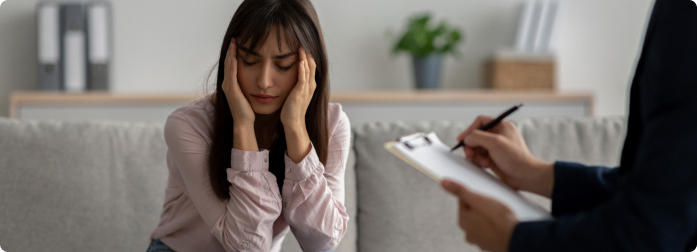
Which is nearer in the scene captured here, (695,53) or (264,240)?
(695,53)

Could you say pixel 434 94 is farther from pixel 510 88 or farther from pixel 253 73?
pixel 253 73

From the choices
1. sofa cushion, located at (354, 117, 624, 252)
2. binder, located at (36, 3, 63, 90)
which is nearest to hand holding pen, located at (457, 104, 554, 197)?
sofa cushion, located at (354, 117, 624, 252)

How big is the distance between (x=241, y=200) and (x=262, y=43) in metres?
0.32

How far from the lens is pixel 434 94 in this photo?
8.42 ft

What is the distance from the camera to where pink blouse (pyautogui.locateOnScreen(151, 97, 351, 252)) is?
105 centimetres

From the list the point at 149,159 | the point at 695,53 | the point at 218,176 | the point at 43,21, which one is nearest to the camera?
the point at 695,53

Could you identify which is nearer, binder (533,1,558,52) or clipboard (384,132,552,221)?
clipboard (384,132,552,221)

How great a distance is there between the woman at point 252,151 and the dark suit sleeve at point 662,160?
60cm

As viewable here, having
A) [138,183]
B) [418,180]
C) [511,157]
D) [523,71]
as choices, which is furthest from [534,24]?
[138,183]

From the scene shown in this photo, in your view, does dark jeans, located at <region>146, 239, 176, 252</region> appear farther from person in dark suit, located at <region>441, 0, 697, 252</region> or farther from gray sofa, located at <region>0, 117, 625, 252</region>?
person in dark suit, located at <region>441, 0, 697, 252</region>

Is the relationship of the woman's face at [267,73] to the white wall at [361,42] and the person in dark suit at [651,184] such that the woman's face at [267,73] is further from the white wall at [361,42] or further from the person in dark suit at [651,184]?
the white wall at [361,42]

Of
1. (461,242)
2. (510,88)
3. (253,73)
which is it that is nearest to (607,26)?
(510,88)

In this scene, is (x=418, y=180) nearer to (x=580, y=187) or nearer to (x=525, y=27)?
(x=580, y=187)

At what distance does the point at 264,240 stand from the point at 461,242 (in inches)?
24.0
